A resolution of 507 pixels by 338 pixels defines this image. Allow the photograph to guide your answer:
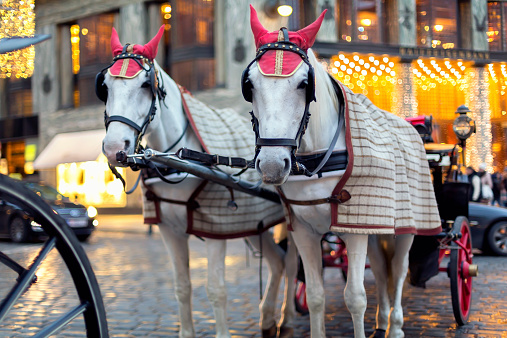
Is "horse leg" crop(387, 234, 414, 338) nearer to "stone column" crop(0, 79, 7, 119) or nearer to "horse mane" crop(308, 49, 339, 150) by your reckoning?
"horse mane" crop(308, 49, 339, 150)

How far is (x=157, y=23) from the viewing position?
2441 cm

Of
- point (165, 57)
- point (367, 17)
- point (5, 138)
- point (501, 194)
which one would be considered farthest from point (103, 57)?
point (501, 194)

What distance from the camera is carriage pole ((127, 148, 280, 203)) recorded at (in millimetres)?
4174

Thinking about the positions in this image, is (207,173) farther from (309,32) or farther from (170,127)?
(309,32)

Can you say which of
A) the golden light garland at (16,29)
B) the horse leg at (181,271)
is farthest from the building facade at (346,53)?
the golden light garland at (16,29)

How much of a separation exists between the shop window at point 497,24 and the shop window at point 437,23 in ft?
4.94

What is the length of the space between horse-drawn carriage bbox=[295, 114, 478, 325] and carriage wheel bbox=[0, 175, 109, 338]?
11.0ft

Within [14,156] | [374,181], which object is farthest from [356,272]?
[14,156]

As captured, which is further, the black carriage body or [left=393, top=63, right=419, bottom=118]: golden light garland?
[left=393, top=63, right=419, bottom=118]: golden light garland

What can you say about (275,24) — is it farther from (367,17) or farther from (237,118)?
(237,118)

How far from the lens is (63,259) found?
2.08 m

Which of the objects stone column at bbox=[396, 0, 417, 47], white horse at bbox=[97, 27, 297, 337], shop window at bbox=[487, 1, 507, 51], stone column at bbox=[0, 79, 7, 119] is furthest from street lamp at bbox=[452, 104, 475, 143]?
stone column at bbox=[0, 79, 7, 119]

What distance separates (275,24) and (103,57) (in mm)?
8261

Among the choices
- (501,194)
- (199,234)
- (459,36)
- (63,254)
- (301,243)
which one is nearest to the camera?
(63,254)
